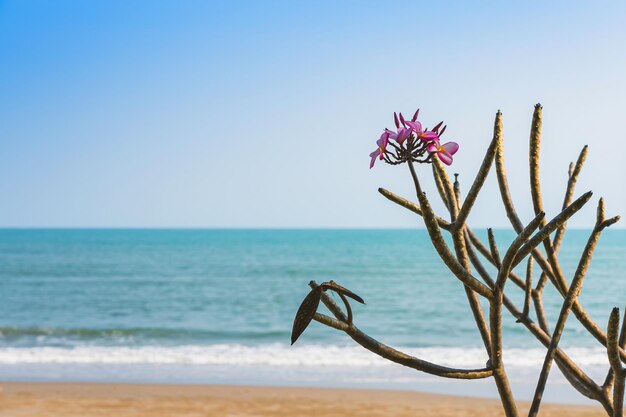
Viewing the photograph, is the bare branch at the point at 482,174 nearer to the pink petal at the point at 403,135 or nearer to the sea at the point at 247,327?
the pink petal at the point at 403,135

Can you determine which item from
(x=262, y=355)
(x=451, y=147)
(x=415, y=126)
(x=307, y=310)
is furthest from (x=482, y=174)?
(x=262, y=355)

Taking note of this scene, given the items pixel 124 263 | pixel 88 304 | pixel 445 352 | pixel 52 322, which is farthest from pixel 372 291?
pixel 124 263

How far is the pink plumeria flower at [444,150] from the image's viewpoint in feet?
5.38

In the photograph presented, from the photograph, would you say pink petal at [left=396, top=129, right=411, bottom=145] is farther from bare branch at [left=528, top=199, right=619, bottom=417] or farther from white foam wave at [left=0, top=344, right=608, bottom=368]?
white foam wave at [left=0, top=344, right=608, bottom=368]

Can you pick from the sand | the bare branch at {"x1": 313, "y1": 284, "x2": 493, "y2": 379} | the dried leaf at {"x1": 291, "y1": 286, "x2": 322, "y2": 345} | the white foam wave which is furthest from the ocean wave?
the dried leaf at {"x1": 291, "y1": 286, "x2": 322, "y2": 345}

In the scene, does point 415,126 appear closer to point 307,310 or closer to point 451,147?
point 451,147

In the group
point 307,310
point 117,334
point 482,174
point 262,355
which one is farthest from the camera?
point 117,334

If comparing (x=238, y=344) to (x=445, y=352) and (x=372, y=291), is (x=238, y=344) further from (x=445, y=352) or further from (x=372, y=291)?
(x=372, y=291)

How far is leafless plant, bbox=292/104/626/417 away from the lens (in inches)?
66.6

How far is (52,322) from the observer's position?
2023 centimetres

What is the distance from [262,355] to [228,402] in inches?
175

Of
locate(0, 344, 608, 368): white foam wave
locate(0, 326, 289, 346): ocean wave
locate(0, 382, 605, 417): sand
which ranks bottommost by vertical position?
locate(0, 326, 289, 346): ocean wave

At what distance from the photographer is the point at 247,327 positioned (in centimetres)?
1925

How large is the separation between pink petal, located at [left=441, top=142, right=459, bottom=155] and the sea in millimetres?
8334
